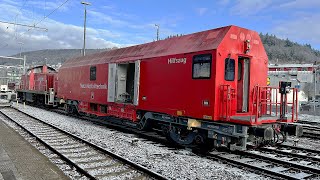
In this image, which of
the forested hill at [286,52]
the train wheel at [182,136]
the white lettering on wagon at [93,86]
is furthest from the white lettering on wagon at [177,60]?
the forested hill at [286,52]

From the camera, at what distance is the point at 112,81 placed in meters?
14.1

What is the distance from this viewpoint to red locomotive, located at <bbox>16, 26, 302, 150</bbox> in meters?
8.74

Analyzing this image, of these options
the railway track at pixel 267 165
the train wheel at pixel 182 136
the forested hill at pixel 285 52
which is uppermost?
the forested hill at pixel 285 52

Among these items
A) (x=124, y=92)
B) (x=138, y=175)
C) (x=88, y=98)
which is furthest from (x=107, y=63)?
(x=138, y=175)

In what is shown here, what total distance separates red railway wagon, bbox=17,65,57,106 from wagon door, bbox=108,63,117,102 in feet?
39.7

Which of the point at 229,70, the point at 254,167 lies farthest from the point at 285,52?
the point at 254,167

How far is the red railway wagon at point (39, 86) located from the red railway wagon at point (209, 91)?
1460cm

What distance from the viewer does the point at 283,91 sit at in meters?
8.77

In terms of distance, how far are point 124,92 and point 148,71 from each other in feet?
9.77

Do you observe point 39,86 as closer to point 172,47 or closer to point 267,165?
point 172,47

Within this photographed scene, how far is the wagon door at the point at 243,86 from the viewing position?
9.79 meters

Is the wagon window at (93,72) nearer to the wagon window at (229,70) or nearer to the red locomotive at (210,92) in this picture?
the red locomotive at (210,92)

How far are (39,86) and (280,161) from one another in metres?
24.8

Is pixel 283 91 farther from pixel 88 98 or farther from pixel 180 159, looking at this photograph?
pixel 88 98
